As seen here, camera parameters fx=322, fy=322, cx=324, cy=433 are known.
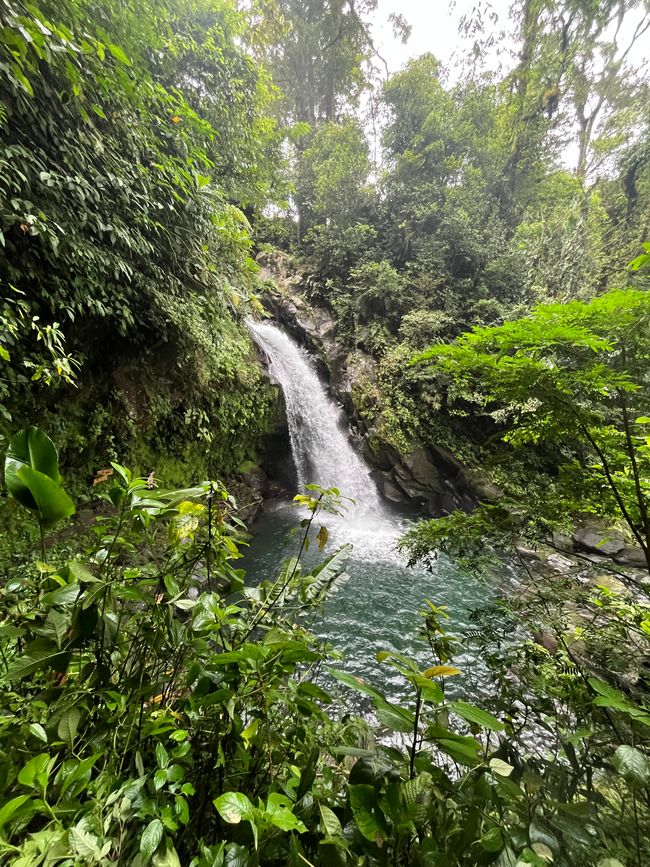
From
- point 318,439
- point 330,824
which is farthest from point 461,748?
point 318,439

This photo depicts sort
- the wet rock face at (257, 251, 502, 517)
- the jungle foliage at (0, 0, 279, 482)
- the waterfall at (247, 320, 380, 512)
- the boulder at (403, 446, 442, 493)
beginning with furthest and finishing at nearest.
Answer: the waterfall at (247, 320, 380, 512), the boulder at (403, 446, 442, 493), the wet rock face at (257, 251, 502, 517), the jungle foliage at (0, 0, 279, 482)

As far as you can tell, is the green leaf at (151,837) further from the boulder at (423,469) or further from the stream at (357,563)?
the boulder at (423,469)

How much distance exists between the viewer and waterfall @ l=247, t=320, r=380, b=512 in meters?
8.91

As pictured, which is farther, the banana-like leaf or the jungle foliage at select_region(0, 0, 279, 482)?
the jungle foliage at select_region(0, 0, 279, 482)

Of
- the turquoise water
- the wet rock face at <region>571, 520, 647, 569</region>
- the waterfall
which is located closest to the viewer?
the turquoise water

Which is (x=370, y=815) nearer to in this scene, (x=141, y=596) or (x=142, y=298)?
(x=141, y=596)

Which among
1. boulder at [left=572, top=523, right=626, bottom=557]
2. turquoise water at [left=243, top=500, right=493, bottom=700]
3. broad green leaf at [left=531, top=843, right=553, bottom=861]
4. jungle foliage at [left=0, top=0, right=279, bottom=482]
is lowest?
boulder at [left=572, top=523, right=626, bottom=557]

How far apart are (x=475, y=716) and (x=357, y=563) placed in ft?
17.4

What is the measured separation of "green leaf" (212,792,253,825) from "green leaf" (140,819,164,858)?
14 cm

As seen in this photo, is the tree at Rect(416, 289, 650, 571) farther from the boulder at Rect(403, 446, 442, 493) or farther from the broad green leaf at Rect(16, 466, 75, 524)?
the boulder at Rect(403, 446, 442, 493)

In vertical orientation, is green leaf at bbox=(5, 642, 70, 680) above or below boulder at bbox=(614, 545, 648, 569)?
above

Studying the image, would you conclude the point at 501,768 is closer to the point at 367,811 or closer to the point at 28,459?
the point at 367,811

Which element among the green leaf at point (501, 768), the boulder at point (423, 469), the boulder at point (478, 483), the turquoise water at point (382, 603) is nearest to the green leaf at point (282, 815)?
the green leaf at point (501, 768)

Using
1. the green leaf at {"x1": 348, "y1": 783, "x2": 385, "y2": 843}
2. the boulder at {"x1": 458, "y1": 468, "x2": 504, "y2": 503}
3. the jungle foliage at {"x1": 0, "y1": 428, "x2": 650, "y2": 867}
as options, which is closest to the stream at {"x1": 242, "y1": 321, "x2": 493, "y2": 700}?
the jungle foliage at {"x1": 0, "y1": 428, "x2": 650, "y2": 867}
